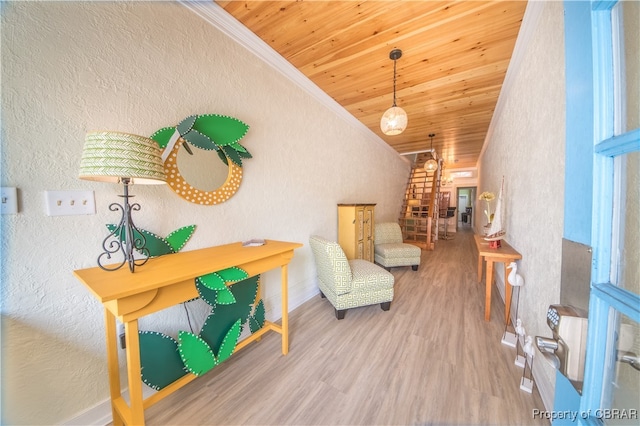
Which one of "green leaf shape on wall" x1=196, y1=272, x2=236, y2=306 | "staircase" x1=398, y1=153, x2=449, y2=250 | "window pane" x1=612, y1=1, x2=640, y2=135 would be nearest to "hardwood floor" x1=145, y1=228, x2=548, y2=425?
"green leaf shape on wall" x1=196, y1=272, x2=236, y2=306

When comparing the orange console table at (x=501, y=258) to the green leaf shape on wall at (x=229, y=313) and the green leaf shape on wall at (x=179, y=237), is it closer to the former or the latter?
the green leaf shape on wall at (x=229, y=313)

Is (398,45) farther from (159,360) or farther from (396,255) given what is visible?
(159,360)

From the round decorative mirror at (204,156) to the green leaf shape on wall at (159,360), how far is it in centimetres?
90

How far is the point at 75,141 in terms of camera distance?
1.07 meters

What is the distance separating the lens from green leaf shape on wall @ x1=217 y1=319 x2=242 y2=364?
1.44m

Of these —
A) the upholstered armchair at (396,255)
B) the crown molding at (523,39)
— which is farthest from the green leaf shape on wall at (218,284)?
the upholstered armchair at (396,255)

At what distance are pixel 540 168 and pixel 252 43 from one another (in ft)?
8.35

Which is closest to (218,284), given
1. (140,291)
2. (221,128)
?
(140,291)

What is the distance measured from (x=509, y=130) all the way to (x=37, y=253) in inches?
158

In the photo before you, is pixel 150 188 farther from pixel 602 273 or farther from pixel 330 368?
pixel 602 273

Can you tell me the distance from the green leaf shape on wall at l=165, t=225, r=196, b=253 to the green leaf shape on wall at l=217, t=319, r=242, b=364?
70cm

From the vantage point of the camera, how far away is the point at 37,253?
3.21ft

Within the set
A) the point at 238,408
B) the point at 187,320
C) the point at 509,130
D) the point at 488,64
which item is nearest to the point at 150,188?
A: the point at 187,320

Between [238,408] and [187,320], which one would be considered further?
[187,320]
